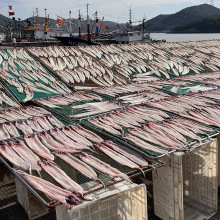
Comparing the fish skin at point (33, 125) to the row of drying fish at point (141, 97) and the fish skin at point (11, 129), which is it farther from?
the row of drying fish at point (141, 97)

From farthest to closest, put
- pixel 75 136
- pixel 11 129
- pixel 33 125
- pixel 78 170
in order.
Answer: pixel 33 125
pixel 11 129
pixel 75 136
pixel 78 170

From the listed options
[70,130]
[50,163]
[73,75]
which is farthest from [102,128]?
[73,75]

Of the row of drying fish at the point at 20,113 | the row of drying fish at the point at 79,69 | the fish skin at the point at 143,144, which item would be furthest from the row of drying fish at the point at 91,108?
the row of drying fish at the point at 79,69

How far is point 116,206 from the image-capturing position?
19.9 feet

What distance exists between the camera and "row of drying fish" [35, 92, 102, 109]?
37.1ft

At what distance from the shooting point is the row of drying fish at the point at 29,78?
522 inches

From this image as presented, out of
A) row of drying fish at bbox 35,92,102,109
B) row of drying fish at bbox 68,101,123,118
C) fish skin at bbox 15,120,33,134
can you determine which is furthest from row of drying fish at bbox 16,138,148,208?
row of drying fish at bbox 35,92,102,109

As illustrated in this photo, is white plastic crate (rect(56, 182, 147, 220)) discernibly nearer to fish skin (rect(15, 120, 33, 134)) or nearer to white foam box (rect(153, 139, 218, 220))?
white foam box (rect(153, 139, 218, 220))

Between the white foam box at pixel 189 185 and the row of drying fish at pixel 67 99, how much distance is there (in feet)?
17.3

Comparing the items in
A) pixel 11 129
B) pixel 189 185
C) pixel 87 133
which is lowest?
pixel 189 185

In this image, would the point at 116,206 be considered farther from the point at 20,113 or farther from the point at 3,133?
the point at 20,113

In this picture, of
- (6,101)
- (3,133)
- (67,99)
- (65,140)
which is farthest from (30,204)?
(6,101)

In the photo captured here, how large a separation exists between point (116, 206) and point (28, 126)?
13.9 ft

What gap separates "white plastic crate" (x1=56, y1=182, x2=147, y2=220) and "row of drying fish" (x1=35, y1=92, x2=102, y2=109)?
5.91m
